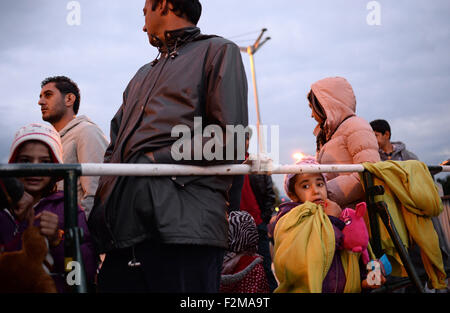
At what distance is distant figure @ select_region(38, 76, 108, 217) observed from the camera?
2977 millimetres

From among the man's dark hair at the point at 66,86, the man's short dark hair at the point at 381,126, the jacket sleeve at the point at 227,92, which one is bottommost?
the jacket sleeve at the point at 227,92

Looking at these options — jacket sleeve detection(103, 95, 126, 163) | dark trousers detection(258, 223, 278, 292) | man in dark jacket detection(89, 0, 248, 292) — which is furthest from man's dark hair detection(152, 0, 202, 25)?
dark trousers detection(258, 223, 278, 292)

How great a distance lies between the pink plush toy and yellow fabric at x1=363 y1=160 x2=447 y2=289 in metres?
0.18

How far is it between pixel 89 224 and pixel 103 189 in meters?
0.19

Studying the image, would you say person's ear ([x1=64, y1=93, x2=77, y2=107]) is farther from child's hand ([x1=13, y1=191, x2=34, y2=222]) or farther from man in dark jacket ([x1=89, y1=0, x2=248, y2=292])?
child's hand ([x1=13, y1=191, x2=34, y2=222])

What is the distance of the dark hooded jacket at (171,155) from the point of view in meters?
1.63

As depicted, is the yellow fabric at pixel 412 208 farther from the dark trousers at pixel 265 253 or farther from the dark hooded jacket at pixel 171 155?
the dark trousers at pixel 265 253

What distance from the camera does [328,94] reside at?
346 centimetres

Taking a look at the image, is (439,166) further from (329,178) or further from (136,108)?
(136,108)

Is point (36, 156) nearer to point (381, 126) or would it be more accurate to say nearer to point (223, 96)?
point (223, 96)

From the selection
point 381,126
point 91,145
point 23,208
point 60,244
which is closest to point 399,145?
point 381,126

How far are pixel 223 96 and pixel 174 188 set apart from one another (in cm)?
46

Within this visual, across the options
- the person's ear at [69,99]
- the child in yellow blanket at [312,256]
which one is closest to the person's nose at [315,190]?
the child in yellow blanket at [312,256]
